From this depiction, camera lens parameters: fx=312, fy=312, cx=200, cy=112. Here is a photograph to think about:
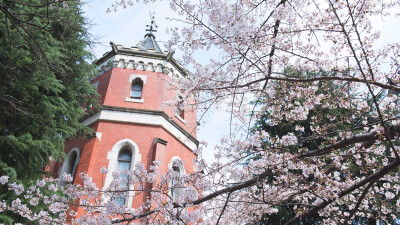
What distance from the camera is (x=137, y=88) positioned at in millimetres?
13531

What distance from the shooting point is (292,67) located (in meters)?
5.11

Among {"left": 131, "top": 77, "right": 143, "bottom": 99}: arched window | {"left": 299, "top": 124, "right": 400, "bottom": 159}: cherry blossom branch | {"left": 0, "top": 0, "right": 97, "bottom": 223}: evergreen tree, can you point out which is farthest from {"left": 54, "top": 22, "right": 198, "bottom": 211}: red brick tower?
{"left": 299, "top": 124, "right": 400, "bottom": 159}: cherry blossom branch

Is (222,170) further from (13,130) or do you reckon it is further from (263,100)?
(13,130)

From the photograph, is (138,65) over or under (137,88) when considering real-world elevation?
over

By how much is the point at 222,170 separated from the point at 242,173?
0.98 ft

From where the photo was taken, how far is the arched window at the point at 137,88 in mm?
13272

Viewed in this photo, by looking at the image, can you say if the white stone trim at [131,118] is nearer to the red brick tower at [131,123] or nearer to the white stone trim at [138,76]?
the red brick tower at [131,123]

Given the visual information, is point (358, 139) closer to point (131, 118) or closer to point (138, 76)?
point (131, 118)

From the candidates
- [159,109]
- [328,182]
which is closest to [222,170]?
[328,182]

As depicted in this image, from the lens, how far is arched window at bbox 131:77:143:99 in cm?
1327

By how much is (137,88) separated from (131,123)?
6.84 feet

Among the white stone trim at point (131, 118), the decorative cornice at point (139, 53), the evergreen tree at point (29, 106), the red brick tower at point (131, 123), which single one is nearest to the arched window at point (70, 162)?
the red brick tower at point (131, 123)

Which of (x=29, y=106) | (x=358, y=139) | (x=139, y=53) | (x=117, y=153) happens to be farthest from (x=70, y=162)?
(x=358, y=139)

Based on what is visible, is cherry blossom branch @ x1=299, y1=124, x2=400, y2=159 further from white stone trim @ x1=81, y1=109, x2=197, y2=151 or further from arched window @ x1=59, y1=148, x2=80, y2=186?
arched window @ x1=59, y1=148, x2=80, y2=186
